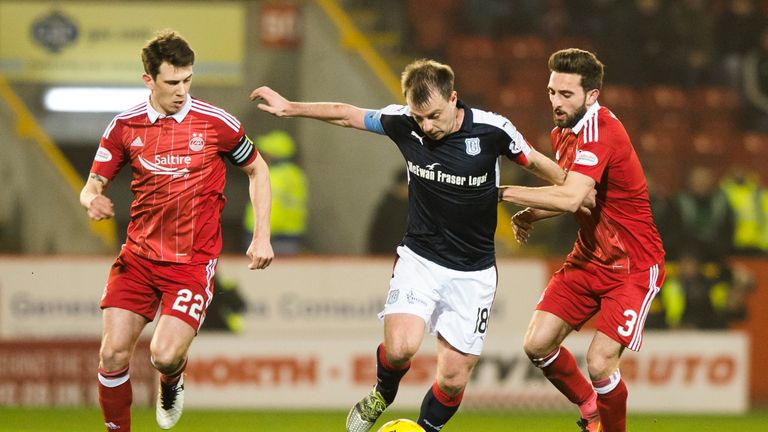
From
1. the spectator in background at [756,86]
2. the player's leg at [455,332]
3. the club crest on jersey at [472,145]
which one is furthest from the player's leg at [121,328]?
the spectator in background at [756,86]

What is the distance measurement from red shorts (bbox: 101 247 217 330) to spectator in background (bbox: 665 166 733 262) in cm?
639

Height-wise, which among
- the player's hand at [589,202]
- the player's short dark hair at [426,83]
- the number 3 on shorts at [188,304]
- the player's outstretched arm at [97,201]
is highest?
the player's short dark hair at [426,83]

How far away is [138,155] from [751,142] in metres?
10.2

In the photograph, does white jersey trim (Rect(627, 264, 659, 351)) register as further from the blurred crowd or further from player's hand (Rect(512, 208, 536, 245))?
the blurred crowd

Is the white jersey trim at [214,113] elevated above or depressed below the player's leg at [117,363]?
above

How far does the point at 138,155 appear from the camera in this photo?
644 centimetres

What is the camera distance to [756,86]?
14.7 m

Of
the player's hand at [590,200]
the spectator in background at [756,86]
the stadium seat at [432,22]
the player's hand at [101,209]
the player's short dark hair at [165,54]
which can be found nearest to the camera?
the player's hand at [101,209]

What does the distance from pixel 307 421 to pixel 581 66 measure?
416cm

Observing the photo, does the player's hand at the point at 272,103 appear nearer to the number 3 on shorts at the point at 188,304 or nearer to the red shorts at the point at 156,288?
the red shorts at the point at 156,288

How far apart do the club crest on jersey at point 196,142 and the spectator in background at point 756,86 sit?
32.4ft

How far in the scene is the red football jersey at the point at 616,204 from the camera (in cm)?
666

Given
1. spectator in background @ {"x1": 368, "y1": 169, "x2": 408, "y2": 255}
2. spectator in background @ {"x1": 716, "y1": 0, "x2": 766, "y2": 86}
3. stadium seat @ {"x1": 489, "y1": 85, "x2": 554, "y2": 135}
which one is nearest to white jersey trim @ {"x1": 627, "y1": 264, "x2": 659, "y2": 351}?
spectator in background @ {"x1": 368, "y1": 169, "x2": 408, "y2": 255}

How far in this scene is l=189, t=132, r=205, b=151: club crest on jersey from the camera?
6.47 meters
